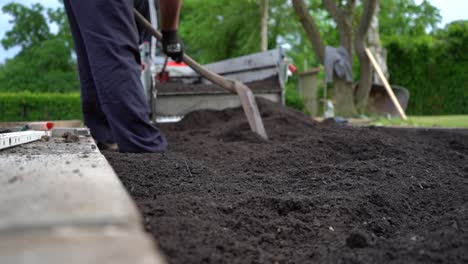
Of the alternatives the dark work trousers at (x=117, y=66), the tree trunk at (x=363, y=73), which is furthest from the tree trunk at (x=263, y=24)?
the dark work trousers at (x=117, y=66)

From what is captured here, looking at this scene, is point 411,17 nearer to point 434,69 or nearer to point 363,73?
point 434,69

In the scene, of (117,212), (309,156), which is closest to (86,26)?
(309,156)

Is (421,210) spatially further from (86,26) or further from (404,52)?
(404,52)

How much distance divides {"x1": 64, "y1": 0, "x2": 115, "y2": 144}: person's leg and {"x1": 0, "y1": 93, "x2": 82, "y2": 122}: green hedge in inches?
361

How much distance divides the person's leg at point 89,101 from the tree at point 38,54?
64.0 feet

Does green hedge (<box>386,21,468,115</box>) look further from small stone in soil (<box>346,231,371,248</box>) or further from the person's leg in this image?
small stone in soil (<box>346,231,371,248</box>)

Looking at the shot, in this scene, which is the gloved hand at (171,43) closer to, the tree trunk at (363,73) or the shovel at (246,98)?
the shovel at (246,98)

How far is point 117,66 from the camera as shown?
2.24 metres

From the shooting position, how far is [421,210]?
160 centimetres

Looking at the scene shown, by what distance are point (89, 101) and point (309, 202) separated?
1.92 meters

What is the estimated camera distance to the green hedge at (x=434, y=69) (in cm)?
1478

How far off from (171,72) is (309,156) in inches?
220

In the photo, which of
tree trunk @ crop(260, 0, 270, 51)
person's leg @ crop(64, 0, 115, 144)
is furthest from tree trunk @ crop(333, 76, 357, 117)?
person's leg @ crop(64, 0, 115, 144)

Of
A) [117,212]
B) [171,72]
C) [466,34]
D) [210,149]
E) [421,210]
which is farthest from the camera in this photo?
[466,34]
